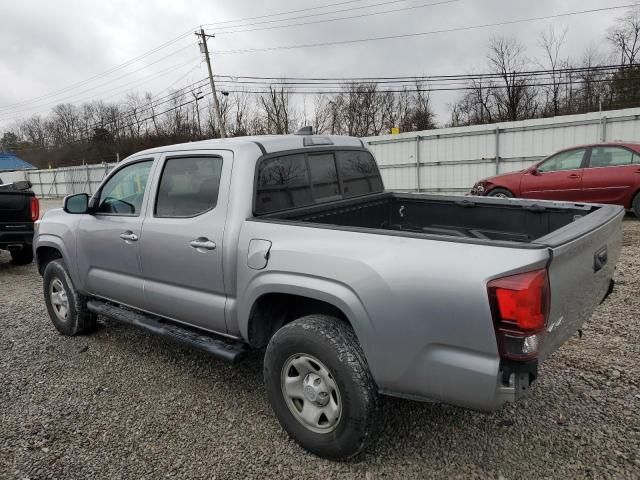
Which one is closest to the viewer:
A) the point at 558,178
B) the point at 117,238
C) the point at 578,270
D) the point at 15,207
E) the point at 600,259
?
the point at 578,270

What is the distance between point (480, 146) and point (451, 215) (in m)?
12.5

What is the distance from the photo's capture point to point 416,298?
216 cm

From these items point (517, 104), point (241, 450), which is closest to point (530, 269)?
point (241, 450)

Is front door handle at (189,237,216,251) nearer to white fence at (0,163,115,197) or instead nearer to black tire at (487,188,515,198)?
black tire at (487,188,515,198)

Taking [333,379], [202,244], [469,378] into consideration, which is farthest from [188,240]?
[469,378]

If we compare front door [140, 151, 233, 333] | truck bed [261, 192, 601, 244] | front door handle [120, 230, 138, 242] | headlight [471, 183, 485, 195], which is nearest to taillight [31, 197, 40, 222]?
front door handle [120, 230, 138, 242]

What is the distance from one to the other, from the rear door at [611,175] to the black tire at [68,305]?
9155 millimetres

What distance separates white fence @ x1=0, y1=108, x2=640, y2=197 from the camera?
13089mm

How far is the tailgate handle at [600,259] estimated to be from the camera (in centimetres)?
250

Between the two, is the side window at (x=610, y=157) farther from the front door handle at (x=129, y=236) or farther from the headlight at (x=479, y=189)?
the front door handle at (x=129, y=236)

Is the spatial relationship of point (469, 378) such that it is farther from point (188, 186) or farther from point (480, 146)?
point (480, 146)

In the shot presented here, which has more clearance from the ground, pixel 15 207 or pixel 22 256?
pixel 15 207

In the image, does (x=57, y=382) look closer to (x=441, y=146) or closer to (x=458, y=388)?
(x=458, y=388)

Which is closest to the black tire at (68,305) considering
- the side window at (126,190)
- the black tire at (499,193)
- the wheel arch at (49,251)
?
the wheel arch at (49,251)
